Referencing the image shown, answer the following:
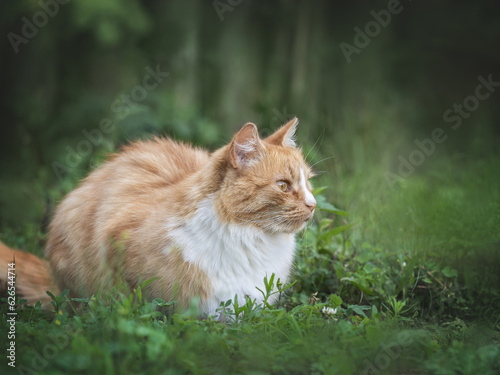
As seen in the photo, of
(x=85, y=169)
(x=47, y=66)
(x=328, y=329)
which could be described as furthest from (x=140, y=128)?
(x=328, y=329)

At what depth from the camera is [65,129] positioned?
6863mm

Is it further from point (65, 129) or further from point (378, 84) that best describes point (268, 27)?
point (65, 129)

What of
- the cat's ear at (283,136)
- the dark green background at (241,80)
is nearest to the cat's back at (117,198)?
the cat's ear at (283,136)

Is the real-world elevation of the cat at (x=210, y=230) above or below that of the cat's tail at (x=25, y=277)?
above

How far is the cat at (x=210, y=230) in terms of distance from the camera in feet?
9.25

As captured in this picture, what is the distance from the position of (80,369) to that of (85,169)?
4.00 metres

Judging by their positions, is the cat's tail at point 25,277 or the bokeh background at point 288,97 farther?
the bokeh background at point 288,97
